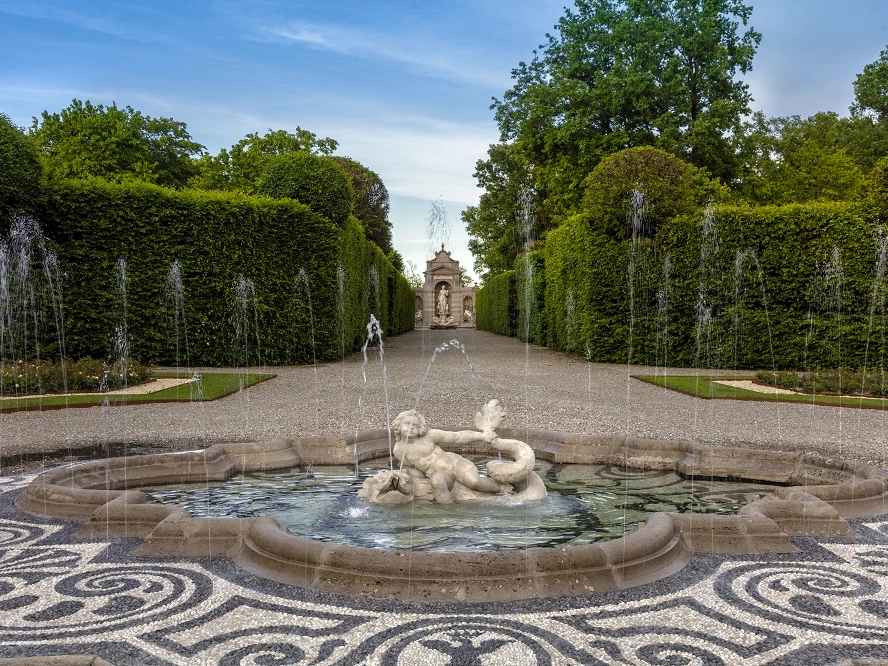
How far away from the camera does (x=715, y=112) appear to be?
85.7 feet

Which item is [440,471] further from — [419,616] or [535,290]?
[535,290]

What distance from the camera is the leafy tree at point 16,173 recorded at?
15648 millimetres

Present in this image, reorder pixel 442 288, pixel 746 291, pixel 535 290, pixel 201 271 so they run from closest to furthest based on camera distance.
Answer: pixel 746 291
pixel 201 271
pixel 535 290
pixel 442 288

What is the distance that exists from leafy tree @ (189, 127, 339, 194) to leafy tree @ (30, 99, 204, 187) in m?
2.08

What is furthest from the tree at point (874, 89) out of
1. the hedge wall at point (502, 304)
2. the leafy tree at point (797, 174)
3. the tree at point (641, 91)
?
the hedge wall at point (502, 304)

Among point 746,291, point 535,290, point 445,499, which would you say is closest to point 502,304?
point 535,290

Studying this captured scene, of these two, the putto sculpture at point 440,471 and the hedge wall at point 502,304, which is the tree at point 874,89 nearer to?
the hedge wall at point 502,304

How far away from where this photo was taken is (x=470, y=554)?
3809 millimetres

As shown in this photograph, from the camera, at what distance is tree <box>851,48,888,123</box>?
129 ft

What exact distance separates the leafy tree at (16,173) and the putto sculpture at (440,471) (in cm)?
1489

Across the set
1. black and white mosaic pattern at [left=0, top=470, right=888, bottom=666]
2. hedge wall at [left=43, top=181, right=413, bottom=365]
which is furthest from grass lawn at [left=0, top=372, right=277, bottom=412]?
black and white mosaic pattern at [left=0, top=470, right=888, bottom=666]

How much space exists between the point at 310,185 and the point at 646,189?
33.5 feet

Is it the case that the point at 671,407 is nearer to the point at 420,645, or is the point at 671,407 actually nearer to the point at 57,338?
the point at 420,645

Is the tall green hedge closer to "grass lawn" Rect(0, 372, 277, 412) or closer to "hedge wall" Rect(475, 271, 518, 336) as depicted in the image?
"hedge wall" Rect(475, 271, 518, 336)
